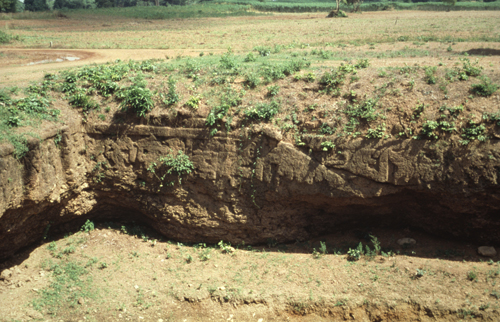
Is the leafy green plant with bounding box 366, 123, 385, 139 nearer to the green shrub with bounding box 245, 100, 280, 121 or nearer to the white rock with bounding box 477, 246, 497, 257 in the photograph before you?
the green shrub with bounding box 245, 100, 280, 121

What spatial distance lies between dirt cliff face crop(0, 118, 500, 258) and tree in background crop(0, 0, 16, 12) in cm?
3194

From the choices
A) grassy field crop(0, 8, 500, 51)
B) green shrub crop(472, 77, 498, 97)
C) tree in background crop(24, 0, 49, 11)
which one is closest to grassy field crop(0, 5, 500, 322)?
green shrub crop(472, 77, 498, 97)

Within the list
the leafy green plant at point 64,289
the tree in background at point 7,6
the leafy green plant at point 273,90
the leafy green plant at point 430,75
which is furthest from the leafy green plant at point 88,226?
the tree in background at point 7,6

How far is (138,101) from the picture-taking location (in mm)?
10102

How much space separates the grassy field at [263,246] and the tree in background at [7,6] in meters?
30.1

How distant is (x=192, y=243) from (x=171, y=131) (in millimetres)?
3119

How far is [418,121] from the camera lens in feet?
29.7

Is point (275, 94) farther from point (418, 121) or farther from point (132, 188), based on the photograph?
point (132, 188)

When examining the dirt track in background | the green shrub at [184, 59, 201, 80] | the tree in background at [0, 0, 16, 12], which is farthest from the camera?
the tree in background at [0, 0, 16, 12]

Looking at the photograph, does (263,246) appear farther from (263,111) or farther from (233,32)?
(233,32)

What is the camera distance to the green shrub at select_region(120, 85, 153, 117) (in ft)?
33.2

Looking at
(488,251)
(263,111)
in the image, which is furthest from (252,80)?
(488,251)

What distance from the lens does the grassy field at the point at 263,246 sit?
8.54 meters

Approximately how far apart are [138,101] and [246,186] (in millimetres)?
3587
